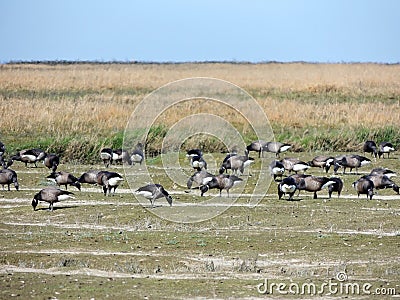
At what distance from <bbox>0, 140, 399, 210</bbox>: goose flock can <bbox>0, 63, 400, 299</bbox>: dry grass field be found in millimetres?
266

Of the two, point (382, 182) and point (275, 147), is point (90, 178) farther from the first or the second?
point (275, 147)

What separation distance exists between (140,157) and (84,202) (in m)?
6.01

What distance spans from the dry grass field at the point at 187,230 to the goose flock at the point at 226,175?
0.87 feet

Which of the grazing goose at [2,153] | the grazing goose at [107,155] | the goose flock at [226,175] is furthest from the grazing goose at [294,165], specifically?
the grazing goose at [2,153]

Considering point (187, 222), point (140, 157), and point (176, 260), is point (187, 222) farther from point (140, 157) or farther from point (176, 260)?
point (140, 157)

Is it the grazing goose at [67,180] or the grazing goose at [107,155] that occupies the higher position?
the grazing goose at [107,155]

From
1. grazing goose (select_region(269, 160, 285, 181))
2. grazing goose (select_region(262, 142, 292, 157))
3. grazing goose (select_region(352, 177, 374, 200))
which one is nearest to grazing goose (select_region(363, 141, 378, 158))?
grazing goose (select_region(262, 142, 292, 157))

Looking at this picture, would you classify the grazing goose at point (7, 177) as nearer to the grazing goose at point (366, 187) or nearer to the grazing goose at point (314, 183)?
the grazing goose at point (314, 183)

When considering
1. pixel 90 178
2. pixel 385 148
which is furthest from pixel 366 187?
pixel 385 148

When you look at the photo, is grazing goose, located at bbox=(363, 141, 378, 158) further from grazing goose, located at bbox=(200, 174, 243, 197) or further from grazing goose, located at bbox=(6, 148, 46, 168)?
grazing goose, located at bbox=(6, 148, 46, 168)

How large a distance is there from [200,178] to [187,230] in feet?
16.2

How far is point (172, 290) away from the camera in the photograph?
36.1 feet

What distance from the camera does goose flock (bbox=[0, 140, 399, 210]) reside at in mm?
19156

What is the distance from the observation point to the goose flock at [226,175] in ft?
62.8
